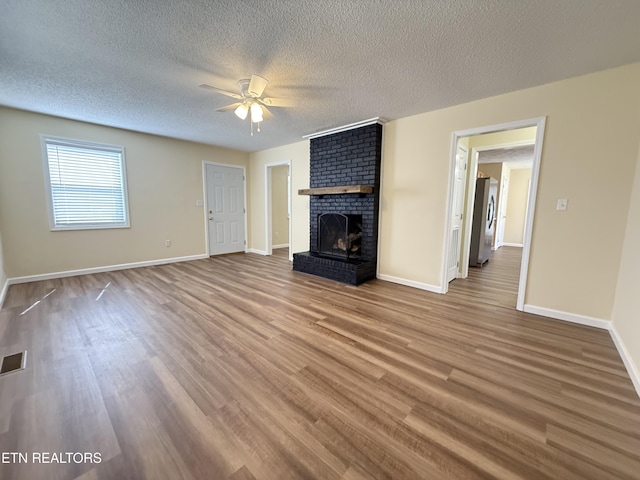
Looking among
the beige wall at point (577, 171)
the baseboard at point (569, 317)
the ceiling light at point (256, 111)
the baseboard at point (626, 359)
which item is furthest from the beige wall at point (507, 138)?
the ceiling light at point (256, 111)

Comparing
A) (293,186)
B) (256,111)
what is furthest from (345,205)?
(256,111)

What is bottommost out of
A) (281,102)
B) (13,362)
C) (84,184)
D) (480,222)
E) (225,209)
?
(13,362)

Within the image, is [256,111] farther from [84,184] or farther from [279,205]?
[279,205]

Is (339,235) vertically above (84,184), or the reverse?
(84,184)

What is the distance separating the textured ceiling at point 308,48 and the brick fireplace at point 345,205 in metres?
0.88

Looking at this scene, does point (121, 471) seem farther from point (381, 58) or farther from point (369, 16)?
point (381, 58)

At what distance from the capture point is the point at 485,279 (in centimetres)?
429

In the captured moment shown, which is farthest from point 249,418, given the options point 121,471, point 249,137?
point 249,137

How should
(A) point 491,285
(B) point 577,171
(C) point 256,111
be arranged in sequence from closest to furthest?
(B) point 577,171, (C) point 256,111, (A) point 491,285

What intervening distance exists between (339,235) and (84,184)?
431cm

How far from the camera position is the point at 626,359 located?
6.40ft

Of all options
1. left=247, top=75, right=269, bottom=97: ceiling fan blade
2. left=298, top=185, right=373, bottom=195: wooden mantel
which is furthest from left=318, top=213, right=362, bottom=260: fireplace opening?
left=247, top=75, right=269, bottom=97: ceiling fan blade

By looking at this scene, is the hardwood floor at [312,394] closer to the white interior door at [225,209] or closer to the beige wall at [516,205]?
the white interior door at [225,209]

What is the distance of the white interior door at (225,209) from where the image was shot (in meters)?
5.73
